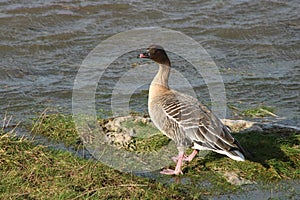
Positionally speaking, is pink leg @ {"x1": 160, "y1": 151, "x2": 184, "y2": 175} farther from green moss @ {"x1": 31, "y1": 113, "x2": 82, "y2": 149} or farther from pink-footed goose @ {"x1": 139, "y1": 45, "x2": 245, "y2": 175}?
green moss @ {"x1": 31, "y1": 113, "x2": 82, "y2": 149}

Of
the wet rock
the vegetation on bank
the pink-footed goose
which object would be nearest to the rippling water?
the vegetation on bank

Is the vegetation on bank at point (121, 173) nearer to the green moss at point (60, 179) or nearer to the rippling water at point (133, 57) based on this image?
the green moss at point (60, 179)

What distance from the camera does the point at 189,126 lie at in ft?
21.3

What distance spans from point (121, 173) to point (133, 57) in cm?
558

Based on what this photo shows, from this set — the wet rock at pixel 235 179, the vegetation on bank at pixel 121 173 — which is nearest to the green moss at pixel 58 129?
the vegetation on bank at pixel 121 173

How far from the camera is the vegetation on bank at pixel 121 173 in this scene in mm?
5508

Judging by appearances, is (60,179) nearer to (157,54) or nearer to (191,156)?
(191,156)

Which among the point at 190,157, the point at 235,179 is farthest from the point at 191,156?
the point at 235,179

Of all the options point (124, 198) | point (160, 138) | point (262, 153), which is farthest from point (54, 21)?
point (124, 198)

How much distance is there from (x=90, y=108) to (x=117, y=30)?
4206 millimetres

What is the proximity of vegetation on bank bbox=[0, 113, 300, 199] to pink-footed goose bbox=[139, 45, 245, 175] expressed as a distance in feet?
0.86

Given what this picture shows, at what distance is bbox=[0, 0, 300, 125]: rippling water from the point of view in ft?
31.1

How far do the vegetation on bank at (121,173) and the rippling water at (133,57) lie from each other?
4.68 feet

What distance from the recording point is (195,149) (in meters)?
6.76
